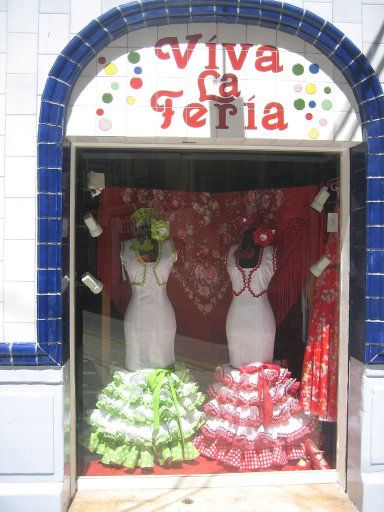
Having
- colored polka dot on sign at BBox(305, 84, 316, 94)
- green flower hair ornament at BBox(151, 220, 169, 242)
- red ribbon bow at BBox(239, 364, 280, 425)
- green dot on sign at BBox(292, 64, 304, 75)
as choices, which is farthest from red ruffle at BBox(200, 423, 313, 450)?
green dot on sign at BBox(292, 64, 304, 75)

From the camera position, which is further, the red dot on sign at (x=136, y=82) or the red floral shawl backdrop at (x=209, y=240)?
the red floral shawl backdrop at (x=209, y=240)

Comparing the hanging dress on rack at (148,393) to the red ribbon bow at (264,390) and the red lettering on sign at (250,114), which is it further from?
the red lettering on sign at (250,114)

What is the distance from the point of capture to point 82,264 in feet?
12.4

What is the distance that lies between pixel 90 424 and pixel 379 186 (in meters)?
2.51

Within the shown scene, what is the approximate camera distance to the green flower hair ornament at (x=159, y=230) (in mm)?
3959

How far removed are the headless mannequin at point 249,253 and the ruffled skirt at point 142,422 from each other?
96 cm

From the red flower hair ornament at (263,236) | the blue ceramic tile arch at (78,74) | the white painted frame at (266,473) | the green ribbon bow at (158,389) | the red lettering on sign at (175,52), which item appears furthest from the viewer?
the red flower hair ornament at (263,236)

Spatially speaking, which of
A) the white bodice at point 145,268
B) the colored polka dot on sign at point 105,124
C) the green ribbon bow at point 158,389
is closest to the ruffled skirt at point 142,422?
the green ribbon bow at point 158,389

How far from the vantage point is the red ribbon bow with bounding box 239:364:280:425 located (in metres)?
3.83

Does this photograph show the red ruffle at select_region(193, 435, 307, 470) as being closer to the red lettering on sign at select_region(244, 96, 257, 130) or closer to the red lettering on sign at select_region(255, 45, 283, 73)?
the red lettering on sign at select_region(244, 96, 257, 130)

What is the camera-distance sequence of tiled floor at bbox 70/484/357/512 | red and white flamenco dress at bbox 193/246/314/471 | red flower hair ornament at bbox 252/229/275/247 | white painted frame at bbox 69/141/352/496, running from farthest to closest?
red flower hair ornament at bbox 252/229/275/247 → red and white flamenco dress at bbox 193/246/314/471 → white painted frame at bbox 69/141/352/496 → tiled floor at bbox 70/484/357/512

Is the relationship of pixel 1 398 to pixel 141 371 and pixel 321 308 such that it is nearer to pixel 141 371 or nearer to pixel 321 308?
pixel 141 371

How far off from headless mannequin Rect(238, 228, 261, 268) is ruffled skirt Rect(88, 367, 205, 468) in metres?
0.96

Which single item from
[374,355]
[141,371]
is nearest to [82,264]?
[141,371]
